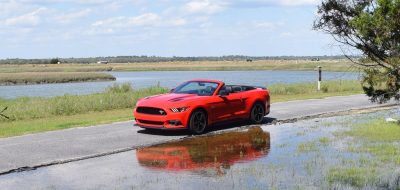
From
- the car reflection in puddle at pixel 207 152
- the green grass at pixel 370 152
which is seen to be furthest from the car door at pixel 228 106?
the green grass at pixel 370 152

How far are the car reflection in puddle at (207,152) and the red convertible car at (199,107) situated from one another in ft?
2.03

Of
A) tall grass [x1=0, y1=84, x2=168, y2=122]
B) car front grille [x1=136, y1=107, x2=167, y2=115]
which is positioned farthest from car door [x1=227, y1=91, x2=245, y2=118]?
tall grass [x1=0, y1=84, x2=168, y2=122]

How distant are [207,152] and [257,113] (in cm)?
523

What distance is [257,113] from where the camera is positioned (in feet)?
54.3

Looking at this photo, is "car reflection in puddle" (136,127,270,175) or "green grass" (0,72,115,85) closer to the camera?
"car reflection in puddle" (136,127,270,175)

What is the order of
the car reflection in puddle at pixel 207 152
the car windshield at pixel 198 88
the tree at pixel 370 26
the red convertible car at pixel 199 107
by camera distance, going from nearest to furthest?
the tree at pixel 370 26 → the car reflection in puddle at pixel 207 152 → the red convertible car at pixel 199 107 → the car windshield at pixel 198 88

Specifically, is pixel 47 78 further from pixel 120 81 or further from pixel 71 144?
pixel 71 144

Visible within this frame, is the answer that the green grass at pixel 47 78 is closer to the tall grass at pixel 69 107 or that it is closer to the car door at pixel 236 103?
the tall grass at pixel 69 107

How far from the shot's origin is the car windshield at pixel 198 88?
15.1m

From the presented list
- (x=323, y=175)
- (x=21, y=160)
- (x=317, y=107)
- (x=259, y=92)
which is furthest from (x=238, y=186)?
(x=317, y=107)

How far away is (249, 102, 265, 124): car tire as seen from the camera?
1633 centimetres

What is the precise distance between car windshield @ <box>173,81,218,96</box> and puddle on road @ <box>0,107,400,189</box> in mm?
1554

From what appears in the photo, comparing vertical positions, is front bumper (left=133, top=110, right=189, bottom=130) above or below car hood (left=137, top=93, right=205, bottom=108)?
below

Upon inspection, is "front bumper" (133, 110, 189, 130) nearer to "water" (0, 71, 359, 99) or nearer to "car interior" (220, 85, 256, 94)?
"car interior" (220, 85, 256, 94)
